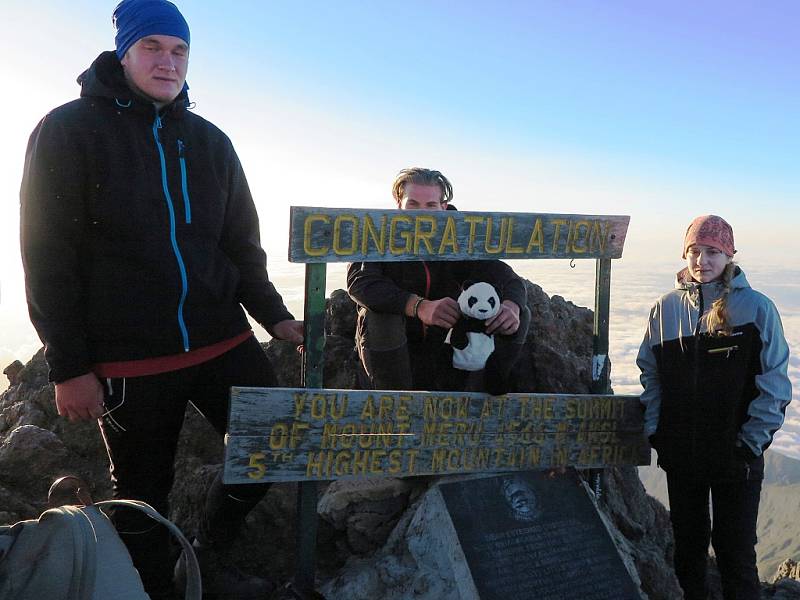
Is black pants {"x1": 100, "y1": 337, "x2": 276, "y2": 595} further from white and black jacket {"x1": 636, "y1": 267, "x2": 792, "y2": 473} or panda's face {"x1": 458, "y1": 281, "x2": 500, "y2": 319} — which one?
white and black jacket {"x1": 636, "y1": 267, "x2": 792, "y2": 473}

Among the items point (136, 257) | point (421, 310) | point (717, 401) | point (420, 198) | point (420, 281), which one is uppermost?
point (420, 198)

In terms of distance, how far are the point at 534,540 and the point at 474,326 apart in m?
1.28

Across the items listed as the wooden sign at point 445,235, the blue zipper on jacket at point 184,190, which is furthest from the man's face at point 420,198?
the blue zipper on jacket at point 184,190

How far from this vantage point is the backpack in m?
2.46

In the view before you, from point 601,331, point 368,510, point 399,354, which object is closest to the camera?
point 399,354

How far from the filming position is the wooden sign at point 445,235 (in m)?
3.93

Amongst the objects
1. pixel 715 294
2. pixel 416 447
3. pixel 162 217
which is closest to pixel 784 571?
pixel 715 294

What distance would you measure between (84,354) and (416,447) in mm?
1870

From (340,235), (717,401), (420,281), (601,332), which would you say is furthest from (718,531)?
(340,235)

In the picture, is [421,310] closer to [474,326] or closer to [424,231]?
[474,326]

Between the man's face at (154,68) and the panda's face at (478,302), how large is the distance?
1.83 m

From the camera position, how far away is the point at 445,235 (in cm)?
429

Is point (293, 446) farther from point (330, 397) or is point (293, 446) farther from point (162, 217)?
point (162, 217)

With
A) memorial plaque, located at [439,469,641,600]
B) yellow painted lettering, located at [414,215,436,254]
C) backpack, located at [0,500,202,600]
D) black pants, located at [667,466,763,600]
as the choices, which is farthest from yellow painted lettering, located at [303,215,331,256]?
black pants, located at [667,466,763,600]
